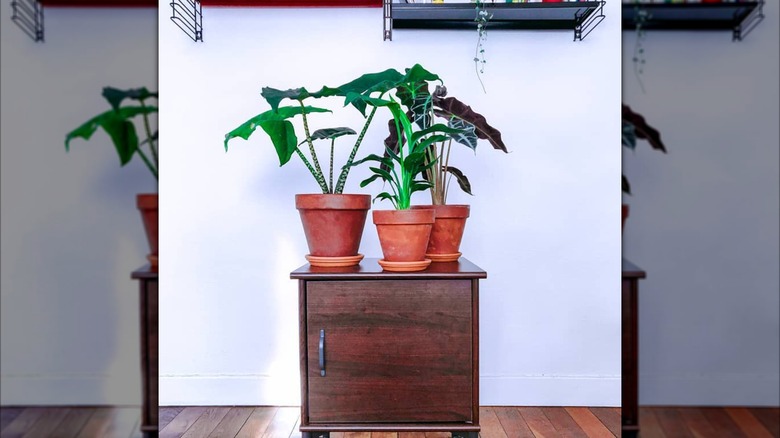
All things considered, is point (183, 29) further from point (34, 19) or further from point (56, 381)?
point (56, 381)

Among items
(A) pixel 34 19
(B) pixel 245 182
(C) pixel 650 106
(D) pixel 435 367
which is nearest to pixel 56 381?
(B) pixel 245 182

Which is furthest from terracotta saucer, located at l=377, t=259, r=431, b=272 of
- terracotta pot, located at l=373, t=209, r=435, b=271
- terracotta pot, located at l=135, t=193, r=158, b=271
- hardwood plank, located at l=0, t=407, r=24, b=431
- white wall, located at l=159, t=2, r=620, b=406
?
hardwood plank, located at l=0, t=407, r=24, b=431

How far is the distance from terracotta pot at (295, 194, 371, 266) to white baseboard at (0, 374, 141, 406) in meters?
1.13

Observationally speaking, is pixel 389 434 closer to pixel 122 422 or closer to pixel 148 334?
pixel 148 334

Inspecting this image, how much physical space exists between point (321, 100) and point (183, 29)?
46cm

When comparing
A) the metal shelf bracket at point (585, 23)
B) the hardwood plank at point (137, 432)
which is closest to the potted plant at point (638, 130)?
the metal shelf bracket at point (585, 23)

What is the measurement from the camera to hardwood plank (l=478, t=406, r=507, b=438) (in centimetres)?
159

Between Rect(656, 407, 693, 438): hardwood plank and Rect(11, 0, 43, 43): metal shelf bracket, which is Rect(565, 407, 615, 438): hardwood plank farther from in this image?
Rect(11, 0, 43, 43): metal shelf bracket

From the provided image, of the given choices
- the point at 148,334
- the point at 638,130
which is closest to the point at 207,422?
the point at 148,334

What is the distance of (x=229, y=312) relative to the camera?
179cm

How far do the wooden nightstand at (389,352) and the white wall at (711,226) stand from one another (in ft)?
3.47

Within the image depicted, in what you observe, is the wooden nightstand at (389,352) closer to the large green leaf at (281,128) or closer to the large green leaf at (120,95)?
the large green leaf at (281,128)

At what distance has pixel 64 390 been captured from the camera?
206 centimetres

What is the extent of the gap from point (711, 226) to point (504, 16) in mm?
1122
